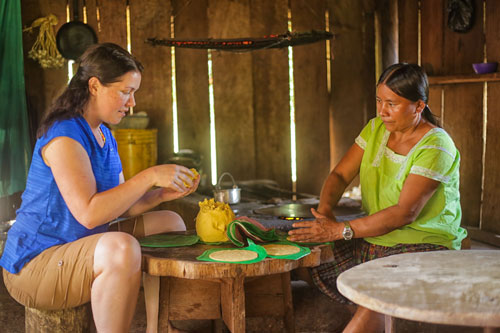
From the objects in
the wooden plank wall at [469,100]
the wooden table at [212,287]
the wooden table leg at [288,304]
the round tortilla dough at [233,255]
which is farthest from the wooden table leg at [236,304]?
the wooden plank wall at [469,100]

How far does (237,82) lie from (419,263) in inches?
188

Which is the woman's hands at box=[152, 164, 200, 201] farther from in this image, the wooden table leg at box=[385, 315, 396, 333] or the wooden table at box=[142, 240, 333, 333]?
the wooden table leg at box=[385, 315, 396, 333]

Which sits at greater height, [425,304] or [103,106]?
[103,106]

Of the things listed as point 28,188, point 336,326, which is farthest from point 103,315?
point 336,326

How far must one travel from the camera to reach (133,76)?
101 inches

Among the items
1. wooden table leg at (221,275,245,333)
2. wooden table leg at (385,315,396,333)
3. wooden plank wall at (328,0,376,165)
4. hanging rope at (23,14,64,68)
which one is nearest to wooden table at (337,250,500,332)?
wooden table leg at (385,315,396,333)

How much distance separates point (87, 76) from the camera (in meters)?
2.53

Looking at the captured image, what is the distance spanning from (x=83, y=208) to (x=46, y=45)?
4.14 meters

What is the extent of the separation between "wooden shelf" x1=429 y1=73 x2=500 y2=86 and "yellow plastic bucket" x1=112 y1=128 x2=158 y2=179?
2.83 meters

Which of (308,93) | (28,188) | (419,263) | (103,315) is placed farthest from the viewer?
(308,93)

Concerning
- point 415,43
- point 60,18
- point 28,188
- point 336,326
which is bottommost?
point 336,326

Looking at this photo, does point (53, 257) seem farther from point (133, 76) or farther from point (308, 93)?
point (308, 93)

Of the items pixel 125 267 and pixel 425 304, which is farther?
pixel 125 267

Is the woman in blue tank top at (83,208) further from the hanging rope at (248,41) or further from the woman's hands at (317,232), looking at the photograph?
the hanging rope at (248,41)
